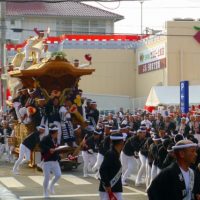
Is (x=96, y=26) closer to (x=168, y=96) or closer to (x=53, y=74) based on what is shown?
(x=168, y=96)

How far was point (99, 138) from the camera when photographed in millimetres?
20141

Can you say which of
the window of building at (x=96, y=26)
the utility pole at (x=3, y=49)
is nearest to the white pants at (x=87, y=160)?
the utility pole at (x=3, y=49)

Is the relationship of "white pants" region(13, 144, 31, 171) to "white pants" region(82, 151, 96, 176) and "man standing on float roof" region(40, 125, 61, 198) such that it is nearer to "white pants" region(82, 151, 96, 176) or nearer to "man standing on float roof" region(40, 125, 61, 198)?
"white pants" region(82, 151, 96, 176)

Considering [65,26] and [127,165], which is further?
[65,26]

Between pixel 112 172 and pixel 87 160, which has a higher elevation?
pixel 112 172

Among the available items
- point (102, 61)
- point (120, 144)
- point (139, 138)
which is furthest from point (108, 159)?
point (102, 61)

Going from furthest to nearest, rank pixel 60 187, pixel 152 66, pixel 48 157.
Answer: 1. pixel 152 66
2. pixel 60 187
3. pixel 48 157

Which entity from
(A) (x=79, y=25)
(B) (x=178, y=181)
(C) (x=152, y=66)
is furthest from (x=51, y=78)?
(A) (x=79, y=25)

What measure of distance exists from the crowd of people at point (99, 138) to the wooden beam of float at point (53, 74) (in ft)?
1.69

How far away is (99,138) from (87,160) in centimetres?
76

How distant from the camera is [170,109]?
104 ft

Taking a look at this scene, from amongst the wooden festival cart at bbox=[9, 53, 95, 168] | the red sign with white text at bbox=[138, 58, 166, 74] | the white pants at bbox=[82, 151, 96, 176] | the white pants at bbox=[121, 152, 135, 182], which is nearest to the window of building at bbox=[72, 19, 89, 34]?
the red sign with white text at bbox=[138, 58, 166, 74]

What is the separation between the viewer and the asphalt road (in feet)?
50.4

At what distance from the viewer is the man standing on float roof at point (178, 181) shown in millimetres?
6746
